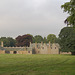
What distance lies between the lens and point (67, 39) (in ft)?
182

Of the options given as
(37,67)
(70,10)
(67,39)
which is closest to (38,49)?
(67,39)

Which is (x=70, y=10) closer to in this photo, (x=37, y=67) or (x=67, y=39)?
(x=37, y=67)

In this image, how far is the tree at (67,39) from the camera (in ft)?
178

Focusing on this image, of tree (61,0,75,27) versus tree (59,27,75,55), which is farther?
tree (59,27,75,55)

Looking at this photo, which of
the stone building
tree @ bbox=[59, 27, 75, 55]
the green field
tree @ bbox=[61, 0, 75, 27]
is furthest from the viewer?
the stone building

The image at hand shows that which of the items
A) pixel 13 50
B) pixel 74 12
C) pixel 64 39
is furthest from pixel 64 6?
pixel 13 50

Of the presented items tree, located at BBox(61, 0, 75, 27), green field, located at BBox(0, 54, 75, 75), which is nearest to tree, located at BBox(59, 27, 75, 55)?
green field, located at BBox(0, 54, 75, 75)

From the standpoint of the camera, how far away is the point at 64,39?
192 ft

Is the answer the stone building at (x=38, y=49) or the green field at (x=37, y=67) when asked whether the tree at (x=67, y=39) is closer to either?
the stone building at (x=38, y=49)

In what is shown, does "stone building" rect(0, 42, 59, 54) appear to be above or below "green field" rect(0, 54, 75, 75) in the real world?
above

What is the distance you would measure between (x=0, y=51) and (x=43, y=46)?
24746 millimetres

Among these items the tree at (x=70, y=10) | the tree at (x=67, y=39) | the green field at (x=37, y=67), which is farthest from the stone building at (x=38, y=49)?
the tree at (x=70, y=10)

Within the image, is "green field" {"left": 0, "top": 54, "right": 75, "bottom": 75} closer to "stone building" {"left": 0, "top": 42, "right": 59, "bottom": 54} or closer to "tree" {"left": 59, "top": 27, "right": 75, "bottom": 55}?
"tree" {"left": 59, "top": 27, "right": 75, "bottom": 55}

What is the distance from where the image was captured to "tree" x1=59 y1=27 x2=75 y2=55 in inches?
2136
